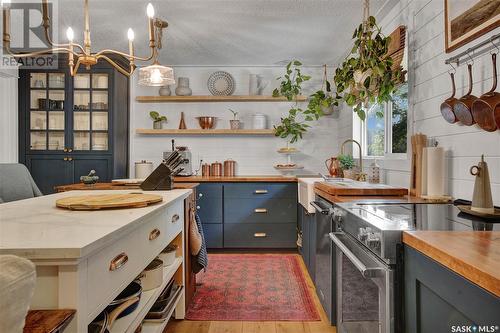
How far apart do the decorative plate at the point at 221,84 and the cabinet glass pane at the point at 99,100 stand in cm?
134

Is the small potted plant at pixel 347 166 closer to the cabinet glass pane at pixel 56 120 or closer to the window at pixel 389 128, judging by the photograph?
the window at pixel 389 128

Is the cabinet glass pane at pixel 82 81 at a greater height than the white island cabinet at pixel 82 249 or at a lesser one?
greater

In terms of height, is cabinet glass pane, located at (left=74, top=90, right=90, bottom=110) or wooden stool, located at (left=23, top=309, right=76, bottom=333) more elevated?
cabinet glass pane, located at (left=74, top=90, right=90, bottom=110)

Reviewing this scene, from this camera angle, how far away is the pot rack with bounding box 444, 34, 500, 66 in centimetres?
153

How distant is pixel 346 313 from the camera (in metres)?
1.72

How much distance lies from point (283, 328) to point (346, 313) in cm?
67

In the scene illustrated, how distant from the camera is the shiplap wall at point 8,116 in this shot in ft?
13.6

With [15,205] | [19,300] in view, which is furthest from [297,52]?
[19,300]

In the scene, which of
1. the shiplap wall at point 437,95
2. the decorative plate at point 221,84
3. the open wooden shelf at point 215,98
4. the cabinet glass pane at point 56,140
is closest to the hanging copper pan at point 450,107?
the shiplap wall at point 437,95

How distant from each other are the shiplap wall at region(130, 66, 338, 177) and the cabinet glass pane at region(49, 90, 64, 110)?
86 centimetres

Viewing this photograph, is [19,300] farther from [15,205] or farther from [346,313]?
[346,313]

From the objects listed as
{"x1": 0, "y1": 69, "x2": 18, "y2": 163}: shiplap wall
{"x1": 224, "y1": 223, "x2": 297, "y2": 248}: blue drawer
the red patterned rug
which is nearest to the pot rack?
the red patterned rug

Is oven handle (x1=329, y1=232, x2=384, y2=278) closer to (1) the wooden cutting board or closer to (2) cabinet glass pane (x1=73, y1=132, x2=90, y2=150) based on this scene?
(1) the wooden cutting board

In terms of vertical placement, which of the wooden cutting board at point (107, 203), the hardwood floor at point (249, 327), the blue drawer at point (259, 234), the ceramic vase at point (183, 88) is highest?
the ceramic vase at point (183, 88)
